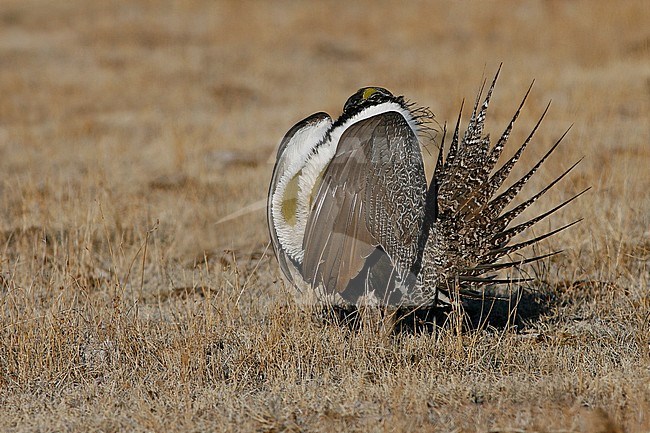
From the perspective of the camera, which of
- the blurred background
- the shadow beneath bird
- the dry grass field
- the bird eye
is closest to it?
the dry grass field

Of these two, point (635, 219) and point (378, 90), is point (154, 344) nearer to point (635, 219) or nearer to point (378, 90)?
point (378, 90)

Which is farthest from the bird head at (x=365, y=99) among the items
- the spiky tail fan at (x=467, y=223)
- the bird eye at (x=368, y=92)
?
the spiky tail fan at (x=467, y=223)

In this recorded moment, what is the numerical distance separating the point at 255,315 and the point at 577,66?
8.62 metres

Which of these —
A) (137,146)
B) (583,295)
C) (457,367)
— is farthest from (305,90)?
(457,367)

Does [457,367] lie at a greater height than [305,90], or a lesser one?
lesser

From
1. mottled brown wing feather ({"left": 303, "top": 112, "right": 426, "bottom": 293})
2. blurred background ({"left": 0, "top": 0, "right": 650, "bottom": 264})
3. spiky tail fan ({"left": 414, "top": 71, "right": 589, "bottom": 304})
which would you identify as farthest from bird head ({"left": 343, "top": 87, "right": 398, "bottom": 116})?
blurred background ({"left": 0, "top": 0, "right": 650, "bottom": 264})

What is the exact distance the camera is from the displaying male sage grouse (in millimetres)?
3035

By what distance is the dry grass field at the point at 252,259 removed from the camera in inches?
115

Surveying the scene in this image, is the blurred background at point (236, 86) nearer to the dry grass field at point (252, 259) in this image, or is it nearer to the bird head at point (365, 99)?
the dry grass field at point (252, 259)

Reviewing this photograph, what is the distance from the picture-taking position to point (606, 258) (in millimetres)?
4402

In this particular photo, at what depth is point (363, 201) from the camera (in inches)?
120

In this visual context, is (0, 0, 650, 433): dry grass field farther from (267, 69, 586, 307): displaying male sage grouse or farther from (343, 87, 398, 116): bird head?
(343, 87, 398, 116): bird head

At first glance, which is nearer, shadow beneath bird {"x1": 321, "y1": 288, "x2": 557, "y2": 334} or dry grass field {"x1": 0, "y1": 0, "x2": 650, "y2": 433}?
dry grass field {"x1": 0, "y1": 0, "x2": 650, "y2": 433}

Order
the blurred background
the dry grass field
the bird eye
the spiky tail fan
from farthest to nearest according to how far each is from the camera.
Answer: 1. the blurred background
2. the spiky tail fan
3. the bird eye
4. the dry grass field
